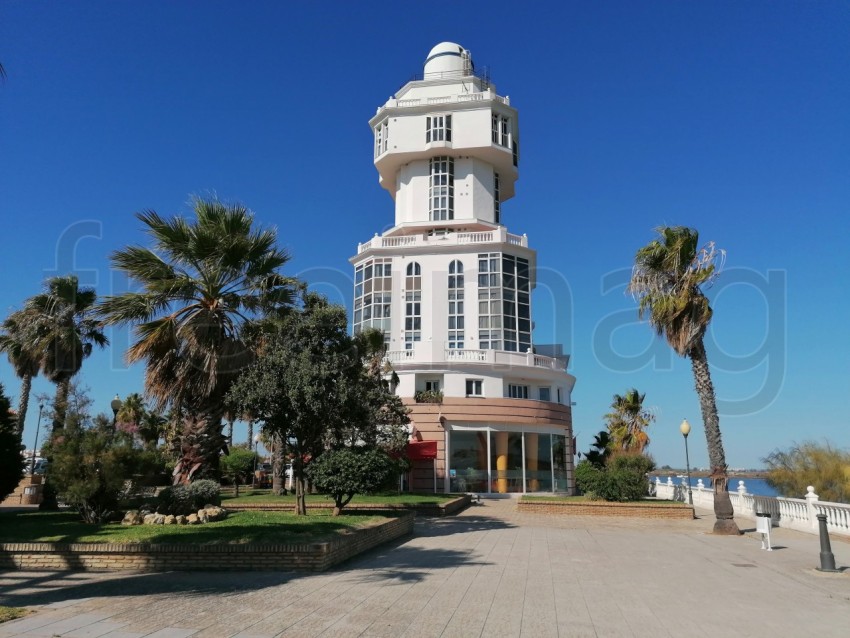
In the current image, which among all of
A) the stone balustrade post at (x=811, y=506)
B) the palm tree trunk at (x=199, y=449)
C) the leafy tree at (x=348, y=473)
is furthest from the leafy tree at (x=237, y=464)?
the stone balustrade post at (x=811, y=506)

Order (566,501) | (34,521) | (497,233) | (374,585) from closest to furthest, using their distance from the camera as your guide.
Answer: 1. (374,585)
2. (34,521)
3. (566,501)
4. (497,233)

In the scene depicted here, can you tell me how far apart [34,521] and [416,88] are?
39.4 m

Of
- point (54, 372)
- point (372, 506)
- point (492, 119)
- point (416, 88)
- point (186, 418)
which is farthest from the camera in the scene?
point (416, 88)

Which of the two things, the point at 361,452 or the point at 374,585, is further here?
the point at 361,452

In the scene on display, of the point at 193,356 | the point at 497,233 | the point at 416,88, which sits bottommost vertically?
the point at 193,356

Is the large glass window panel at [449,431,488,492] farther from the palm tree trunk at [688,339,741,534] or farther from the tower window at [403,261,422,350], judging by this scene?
the palm tree trunk at [688,339,741,534]

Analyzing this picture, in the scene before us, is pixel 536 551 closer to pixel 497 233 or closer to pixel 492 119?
pixel 497 233

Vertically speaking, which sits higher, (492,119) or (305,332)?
(492,119)

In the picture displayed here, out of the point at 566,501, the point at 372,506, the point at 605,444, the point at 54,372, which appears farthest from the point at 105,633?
the point at 605,444

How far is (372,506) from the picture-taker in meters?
21.9

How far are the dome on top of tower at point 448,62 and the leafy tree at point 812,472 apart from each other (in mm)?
35136

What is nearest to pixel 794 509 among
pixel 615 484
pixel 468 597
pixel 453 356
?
pixel 615 484

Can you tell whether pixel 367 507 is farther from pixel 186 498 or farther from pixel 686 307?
pixel 686 307

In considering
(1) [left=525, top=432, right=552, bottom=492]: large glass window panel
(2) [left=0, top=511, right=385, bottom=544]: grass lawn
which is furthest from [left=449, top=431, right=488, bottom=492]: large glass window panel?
(2) [left=0, top=511, right=385, bottom=544]: grass lawn
